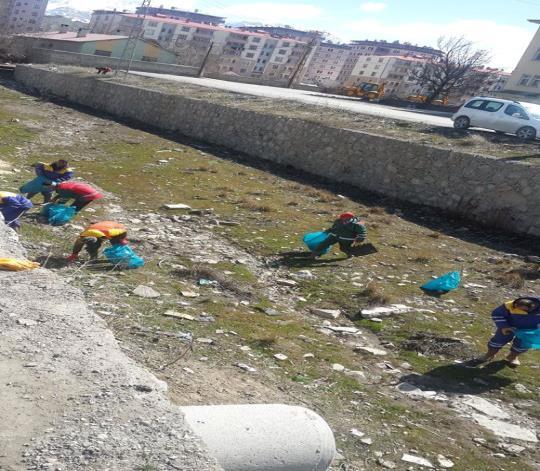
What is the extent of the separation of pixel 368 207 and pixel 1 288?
10.9 m

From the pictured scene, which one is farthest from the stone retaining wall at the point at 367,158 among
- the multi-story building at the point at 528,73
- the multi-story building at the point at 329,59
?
the multi-story building at the point at 329,59

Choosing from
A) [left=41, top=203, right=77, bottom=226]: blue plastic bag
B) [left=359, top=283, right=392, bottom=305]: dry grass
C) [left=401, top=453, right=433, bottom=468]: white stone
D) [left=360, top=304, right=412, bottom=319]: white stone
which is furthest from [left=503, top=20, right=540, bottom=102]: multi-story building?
[left=401, top=453, right=433, bottom=468]: white stone

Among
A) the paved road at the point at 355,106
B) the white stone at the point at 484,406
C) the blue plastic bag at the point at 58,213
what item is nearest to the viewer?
the white stone at the point at 484,406

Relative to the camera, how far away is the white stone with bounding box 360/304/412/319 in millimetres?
7688

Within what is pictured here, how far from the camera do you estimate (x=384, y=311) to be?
7848 mm

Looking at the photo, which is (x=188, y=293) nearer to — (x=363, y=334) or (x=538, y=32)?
(x=363, y=334)

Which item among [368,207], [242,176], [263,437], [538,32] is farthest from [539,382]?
[538,32]

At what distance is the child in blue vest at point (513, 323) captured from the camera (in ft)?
20.6

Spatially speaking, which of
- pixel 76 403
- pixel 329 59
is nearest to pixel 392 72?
pixel 329 59

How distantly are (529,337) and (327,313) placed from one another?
2.43 metres

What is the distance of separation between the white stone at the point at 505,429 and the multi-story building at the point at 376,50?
4832 inches

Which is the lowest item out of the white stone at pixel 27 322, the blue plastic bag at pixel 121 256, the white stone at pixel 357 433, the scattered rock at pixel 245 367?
the blue plastic bag at pixel 121 256

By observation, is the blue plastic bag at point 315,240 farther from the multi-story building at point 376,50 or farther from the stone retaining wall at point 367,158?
the multi-story building at point 376,50

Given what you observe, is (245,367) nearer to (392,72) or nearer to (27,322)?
(27,322)
